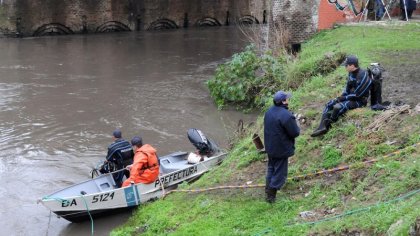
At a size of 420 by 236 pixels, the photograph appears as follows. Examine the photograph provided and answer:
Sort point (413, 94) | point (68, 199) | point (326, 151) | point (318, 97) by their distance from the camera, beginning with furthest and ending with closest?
1. point (318, 97)
2. point (413, 94)
3. point (68, 199)
4. point (326, 151)

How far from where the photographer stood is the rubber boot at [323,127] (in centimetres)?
1031

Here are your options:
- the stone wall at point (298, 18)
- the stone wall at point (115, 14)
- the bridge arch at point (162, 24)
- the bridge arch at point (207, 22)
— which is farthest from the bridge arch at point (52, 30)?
the stone wall at point (298, 18)

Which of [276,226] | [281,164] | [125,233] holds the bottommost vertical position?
[125,233]

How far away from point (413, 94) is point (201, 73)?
14.5m

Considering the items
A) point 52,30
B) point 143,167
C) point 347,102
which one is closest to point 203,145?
point 143,167

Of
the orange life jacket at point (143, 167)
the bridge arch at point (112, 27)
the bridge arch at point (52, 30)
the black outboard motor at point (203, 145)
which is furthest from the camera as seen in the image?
the bridge arch at point (112, 27)

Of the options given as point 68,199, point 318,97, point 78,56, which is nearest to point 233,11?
point 78,56

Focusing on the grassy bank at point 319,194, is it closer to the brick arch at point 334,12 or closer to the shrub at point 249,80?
the shrub at point 249,80

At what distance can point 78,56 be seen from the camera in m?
29.9

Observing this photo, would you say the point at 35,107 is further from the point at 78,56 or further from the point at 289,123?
the point at 289,123

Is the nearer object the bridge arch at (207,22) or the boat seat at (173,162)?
Result: the boat seat at (173,162)

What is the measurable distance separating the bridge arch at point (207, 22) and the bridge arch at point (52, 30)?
11614 millimetres

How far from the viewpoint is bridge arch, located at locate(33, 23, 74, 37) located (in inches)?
1455

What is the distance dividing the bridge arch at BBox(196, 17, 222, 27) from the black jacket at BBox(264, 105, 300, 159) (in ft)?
126
